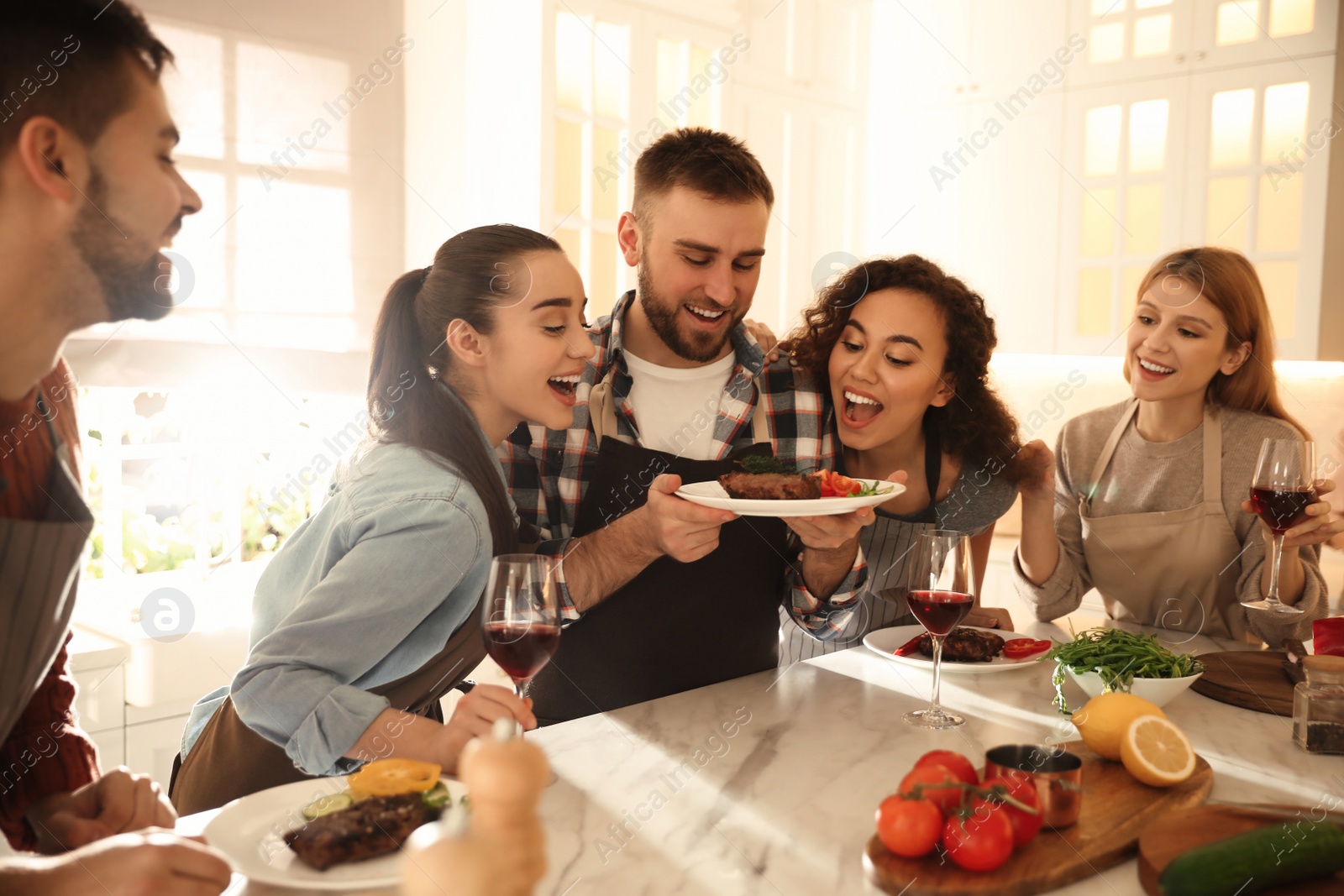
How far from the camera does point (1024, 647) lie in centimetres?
182

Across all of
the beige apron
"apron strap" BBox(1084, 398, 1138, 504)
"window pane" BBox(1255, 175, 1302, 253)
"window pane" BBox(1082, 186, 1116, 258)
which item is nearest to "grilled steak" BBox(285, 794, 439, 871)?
the beige apron

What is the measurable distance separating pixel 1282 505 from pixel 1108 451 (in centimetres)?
69

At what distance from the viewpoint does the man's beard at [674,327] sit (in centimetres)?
207

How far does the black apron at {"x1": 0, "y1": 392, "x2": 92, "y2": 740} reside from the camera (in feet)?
2.52

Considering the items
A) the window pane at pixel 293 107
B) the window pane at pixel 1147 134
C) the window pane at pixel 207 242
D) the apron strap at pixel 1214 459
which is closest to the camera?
the apron strap at pixel 1214 459

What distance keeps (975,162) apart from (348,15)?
3059 millimetres

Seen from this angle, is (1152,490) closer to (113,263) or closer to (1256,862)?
(1256,862)

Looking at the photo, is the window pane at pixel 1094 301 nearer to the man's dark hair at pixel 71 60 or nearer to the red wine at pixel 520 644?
the red wine at pixel 520 644

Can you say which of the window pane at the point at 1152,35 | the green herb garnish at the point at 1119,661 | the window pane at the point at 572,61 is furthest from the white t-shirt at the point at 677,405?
the window pane at the point at 1152,35

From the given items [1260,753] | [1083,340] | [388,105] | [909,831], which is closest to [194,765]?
[909,831]

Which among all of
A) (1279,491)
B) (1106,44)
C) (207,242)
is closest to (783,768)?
(1279,491)

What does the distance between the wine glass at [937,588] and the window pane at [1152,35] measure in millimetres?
3878

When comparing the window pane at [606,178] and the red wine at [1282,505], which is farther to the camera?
A: the window pane at [606,178]

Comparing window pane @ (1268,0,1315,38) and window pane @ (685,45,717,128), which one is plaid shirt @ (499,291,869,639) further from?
window pane @ (1268,0,1315,38)
